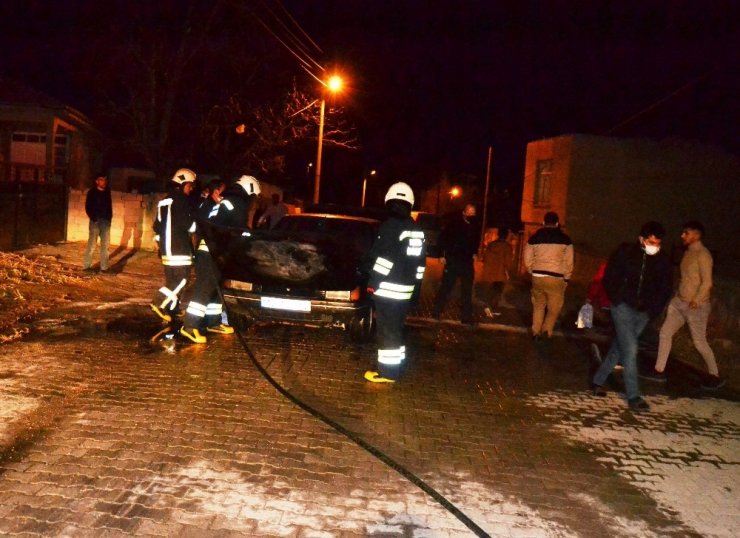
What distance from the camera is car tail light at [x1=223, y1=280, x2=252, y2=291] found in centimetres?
808

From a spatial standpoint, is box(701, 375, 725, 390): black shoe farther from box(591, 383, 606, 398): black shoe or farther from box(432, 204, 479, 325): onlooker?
box(432, 204, 479, 325): onlooker

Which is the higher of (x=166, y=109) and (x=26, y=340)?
(x=166, y=109)

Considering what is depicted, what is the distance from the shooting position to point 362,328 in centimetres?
862

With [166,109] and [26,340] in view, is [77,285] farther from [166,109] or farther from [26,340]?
[166,109]

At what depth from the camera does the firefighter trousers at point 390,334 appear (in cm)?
687

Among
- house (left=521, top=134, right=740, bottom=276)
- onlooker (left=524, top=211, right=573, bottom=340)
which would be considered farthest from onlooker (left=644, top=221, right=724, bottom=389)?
house (left=521, top=134, right=740, bottom=276)

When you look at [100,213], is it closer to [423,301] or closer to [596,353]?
[423,301]

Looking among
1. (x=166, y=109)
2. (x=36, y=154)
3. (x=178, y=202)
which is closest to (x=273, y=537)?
(x=178, y=202)

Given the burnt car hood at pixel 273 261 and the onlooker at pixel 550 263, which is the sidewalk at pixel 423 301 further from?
the burnt car hood at pixel 273 261

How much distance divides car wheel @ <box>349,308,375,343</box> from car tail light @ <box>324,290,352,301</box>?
34 cm

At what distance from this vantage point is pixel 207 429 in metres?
5.48

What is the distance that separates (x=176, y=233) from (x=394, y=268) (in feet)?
9.59

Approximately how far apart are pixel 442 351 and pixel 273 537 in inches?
208

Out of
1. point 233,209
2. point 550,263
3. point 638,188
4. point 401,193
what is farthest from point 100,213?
point 638,188
